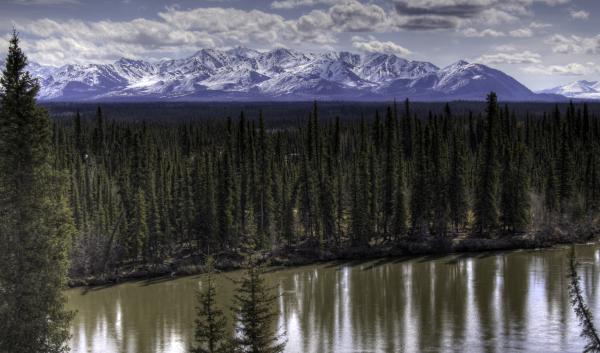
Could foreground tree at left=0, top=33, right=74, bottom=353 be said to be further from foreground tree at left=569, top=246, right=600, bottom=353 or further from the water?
the water

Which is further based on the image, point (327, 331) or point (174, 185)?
point (174, 185)

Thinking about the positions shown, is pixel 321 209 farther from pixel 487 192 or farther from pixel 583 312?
pixel 583 312

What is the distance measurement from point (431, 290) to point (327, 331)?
16838 millimetres

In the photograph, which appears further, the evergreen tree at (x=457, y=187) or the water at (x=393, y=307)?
the evergreen tree at (x=457, y=187)

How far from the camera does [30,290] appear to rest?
26984 mm

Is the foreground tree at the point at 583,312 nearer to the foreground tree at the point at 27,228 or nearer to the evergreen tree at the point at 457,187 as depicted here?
the foreground tree at the point at 27,228

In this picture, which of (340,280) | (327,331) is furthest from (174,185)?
(327,331)

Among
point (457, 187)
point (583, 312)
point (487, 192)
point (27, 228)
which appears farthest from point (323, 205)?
point (583, 312)

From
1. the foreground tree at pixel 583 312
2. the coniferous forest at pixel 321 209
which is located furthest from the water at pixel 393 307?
the foreground tree at pixel 583 312

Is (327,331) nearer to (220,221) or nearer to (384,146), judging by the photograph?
(220,221)

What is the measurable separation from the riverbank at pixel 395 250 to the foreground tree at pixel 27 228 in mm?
55215

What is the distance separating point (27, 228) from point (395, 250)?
6422 cm

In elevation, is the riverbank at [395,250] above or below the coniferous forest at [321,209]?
below

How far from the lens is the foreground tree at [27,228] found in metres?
26.9
